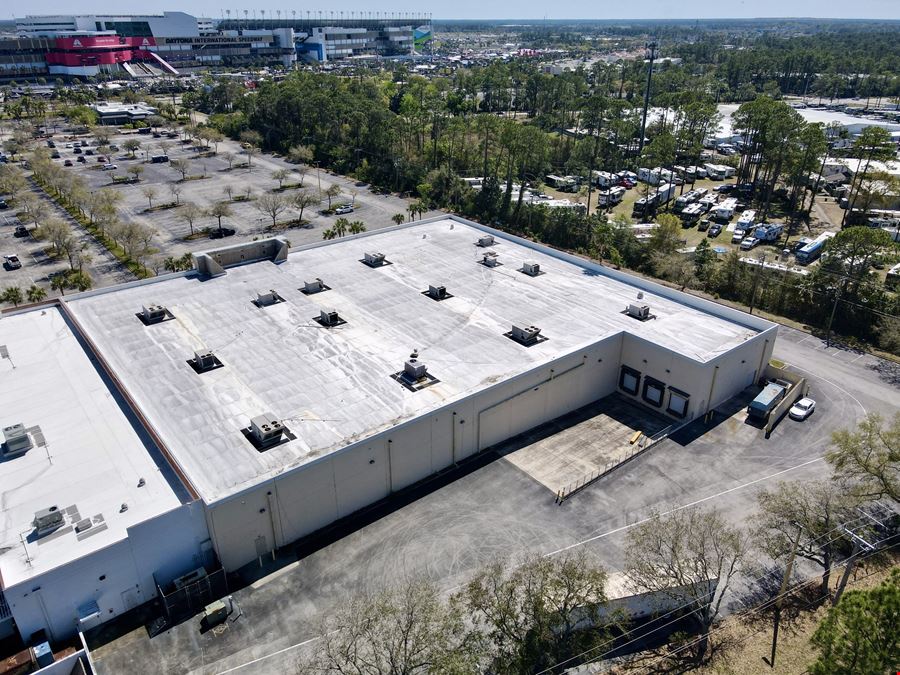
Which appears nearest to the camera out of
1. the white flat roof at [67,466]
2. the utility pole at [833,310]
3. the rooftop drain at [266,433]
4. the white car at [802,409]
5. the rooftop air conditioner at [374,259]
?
the white flat roof at [67,466]

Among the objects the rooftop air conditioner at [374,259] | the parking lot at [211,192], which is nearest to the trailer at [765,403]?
the rooftop air conditioner at [374,259]

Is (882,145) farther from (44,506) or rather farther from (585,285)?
(44,506)

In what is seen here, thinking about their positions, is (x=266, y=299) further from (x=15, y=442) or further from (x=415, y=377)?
(x=15, y=442)

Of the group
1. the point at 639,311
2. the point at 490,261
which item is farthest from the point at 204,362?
the point at 639,311

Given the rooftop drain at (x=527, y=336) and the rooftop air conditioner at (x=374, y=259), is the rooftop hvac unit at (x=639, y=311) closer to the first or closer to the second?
the rooftop drain at (x=527, y=336)

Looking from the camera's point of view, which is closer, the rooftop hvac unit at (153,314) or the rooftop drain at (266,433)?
the rooftop drain at (266,433)

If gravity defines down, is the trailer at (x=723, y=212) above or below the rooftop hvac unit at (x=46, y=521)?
below
